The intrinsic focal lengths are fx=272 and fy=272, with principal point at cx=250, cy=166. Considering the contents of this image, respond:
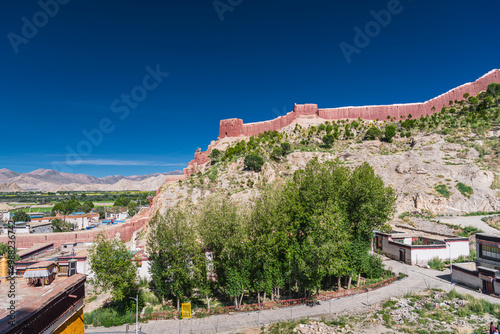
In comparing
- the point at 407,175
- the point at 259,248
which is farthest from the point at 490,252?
the point at 407,175

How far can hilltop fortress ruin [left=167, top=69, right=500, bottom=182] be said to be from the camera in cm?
5597

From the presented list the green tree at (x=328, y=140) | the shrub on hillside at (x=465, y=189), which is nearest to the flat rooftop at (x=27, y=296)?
the shrub on hillside at (x=465, y=189)

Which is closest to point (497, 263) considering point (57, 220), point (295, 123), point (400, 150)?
point (400, 150)

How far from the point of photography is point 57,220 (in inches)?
1886

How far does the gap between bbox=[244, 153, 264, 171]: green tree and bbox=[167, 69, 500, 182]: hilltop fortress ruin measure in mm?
14958

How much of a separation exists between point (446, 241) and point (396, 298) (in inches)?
414

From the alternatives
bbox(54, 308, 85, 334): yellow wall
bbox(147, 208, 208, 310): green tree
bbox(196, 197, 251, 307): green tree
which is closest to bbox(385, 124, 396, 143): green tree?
bbox(196, 197, 251, 307): green tree

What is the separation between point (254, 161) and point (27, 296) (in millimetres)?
39326

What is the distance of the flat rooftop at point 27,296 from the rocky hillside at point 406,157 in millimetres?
32172

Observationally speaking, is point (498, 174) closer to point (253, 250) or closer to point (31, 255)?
point (253, 250)

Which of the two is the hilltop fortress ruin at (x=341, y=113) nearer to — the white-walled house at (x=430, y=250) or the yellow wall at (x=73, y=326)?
the white-walled house at (x=430, y=250)

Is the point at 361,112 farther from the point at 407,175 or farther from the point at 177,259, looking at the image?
the point at 177,259

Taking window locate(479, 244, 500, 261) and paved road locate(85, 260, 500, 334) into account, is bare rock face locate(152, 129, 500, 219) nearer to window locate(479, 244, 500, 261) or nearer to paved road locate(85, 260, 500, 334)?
window locate(479, 244, 500, 261)

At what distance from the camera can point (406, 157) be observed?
143 ft
